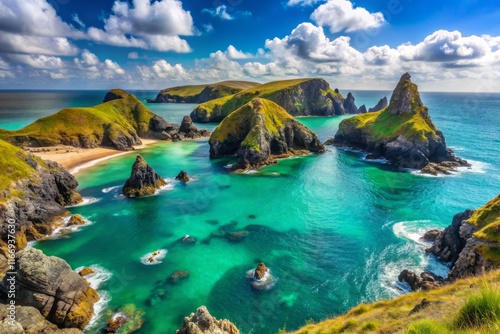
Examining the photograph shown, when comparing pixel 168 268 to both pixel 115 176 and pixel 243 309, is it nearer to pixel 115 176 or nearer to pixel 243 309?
pixel 243 309

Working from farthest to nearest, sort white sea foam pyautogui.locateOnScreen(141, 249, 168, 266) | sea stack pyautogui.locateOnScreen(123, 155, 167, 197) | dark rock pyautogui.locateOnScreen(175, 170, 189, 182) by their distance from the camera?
dark rock pyautogui.locateOnScreen(175, 170, 189, 182)
sea stack pyautogui.locateOnScreen(123, 155, 167, 197)
white sea foam pyautogui.locateOnScreen(141, 249, 168, 266)

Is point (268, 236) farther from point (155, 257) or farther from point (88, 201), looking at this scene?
point (88, 201)

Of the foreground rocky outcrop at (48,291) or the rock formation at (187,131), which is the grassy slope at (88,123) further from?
the foreground rocky outcrop at (48,291)

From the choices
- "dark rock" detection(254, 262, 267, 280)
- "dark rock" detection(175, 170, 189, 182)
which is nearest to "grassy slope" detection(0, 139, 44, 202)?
"dark rock" detection(175, 170, 189, 182)

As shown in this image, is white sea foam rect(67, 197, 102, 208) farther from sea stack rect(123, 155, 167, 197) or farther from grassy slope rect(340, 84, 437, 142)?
grassy slope rect(340, 84, 437, 142)

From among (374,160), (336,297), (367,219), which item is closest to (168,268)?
(336,297)
